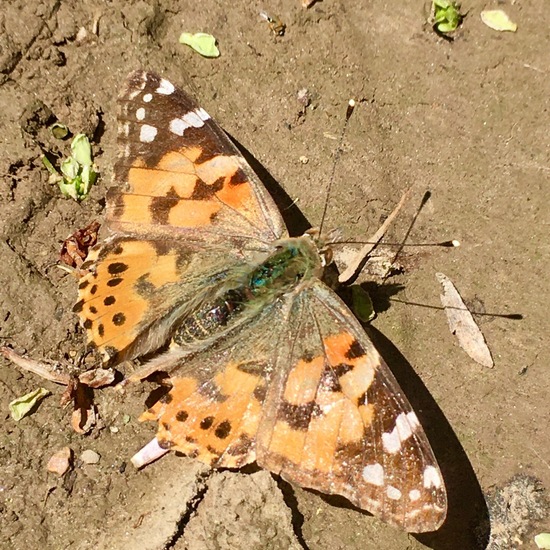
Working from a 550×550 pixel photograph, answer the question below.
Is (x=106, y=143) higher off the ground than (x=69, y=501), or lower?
higher

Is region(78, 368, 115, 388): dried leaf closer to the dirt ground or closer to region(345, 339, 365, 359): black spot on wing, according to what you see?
the dirt ground

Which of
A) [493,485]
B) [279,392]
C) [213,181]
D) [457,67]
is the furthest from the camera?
[457,67]

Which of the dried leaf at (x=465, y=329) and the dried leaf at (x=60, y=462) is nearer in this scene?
the dried leaf at (x=60, y=462)

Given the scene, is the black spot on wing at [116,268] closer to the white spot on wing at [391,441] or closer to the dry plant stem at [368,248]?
the dry plant stem at [368,248]

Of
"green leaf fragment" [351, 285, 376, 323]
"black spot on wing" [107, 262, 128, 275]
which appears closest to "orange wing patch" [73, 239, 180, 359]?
"black spot on wing" [107, 262, 128, 275]

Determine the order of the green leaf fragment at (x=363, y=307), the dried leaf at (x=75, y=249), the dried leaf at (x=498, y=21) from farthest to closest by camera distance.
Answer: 1. the dried leaf at (x=498, y=21)
2. the green leaf fragment at (x=363, y=307)
3. the dried leaf at (x=75, y=249)

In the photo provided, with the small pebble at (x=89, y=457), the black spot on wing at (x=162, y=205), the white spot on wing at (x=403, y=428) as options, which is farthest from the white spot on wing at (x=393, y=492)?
the black spot on wing at (x=162, y=205)

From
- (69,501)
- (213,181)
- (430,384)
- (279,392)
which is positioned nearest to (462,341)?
(430,384)

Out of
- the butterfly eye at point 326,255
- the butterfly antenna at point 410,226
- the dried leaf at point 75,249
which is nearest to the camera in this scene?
the butterfly eye at point 326,255

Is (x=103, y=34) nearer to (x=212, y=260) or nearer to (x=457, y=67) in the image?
(x=212, y=260)
